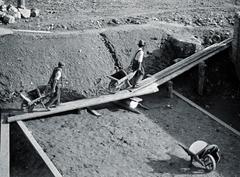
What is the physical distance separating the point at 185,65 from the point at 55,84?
202 inches

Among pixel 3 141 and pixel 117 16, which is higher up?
pixel 117 16

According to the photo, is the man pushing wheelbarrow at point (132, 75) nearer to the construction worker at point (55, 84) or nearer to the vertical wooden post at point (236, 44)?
the construction worker at point (55, 84)

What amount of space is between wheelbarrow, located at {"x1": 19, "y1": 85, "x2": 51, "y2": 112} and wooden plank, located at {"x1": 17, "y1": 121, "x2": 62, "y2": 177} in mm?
496

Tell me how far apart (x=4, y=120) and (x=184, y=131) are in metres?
5.33

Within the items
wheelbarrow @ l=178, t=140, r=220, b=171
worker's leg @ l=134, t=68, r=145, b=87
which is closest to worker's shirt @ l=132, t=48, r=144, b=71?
worker's leg @ l=134, t=68, r=145, b=87

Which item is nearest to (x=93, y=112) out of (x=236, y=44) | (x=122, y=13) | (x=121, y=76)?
(x=121, y=76)

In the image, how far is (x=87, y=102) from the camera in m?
13.6

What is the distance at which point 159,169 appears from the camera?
11.7 meters

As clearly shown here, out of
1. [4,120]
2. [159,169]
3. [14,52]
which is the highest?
Result: [14,52]

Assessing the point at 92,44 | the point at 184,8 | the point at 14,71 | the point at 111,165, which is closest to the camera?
the point at 111,165

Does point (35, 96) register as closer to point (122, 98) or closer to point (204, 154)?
point (122, 98)

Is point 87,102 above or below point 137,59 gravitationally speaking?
below

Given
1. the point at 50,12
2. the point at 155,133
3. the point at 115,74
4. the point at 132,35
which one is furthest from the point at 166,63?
the point at 50,12

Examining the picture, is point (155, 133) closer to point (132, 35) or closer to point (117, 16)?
point (132, 35)
